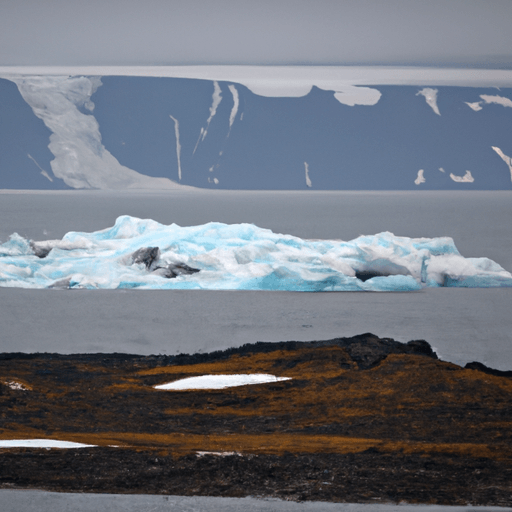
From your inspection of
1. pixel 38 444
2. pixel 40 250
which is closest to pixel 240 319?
pixel 38 444

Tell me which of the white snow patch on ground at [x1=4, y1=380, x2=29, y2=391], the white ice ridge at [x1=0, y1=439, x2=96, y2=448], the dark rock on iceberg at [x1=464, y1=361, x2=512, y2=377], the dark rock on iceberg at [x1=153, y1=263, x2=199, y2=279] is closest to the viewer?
the white ice ridge at [x1=0, y1=439, x2=96, y2=448]

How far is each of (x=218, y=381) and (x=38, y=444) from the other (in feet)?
4.37

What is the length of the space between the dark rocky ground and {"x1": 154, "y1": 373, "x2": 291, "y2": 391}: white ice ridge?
0.09 metres

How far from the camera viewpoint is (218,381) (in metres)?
4.54

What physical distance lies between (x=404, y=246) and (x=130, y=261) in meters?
3.58

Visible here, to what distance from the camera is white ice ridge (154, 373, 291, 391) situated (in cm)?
444

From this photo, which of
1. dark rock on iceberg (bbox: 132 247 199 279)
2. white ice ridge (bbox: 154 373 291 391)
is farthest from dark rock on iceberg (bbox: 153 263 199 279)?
white ice ridge (bbox: 154 373 291 391)

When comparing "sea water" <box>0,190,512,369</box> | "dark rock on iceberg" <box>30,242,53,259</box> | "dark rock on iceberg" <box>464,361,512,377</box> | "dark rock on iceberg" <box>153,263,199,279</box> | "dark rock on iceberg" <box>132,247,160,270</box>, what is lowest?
"dark rock on iceberg" <box>464,361,512,377</box>

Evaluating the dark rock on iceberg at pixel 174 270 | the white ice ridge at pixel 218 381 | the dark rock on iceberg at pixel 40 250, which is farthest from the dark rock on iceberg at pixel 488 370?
the dark rock on iceberg at pixel 40 250

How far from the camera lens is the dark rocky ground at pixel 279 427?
3.12 metres

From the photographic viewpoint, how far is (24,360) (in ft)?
16.8

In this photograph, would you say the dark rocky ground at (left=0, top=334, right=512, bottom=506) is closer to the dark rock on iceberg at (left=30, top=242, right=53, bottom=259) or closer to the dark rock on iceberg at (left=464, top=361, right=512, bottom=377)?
the dark rock on iceberg at (left=464, top=361, right=512, bottom=377)

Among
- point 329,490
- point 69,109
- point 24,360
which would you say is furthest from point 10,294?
point 69,109

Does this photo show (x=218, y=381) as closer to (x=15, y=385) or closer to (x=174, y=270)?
(x=15, y=385)
